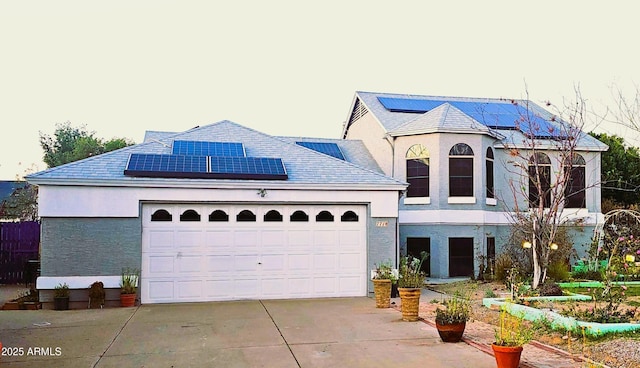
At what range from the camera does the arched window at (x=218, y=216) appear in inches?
564

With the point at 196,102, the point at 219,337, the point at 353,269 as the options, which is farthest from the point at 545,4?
the point at 196,102

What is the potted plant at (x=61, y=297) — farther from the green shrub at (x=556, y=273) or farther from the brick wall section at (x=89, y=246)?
the green shrub at (x=556, y=273)

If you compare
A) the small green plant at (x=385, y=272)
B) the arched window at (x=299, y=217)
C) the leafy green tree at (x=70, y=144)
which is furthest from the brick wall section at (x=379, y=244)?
the leafy green tree at (x=70, y=144)

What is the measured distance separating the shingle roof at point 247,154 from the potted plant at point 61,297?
2.45 meters

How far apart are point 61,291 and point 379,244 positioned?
793cm

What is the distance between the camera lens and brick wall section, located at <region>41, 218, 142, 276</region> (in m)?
13.1

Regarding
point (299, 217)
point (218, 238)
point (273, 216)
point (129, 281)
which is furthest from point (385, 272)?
point (129, 281)

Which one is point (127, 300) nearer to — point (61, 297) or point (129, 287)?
point (129, 287)

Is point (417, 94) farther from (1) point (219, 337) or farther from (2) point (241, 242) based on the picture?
(1) point (219, 337)

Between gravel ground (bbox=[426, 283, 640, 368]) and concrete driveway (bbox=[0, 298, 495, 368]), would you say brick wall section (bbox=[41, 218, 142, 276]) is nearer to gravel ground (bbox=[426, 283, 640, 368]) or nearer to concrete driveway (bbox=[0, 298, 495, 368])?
concrete driveway (bbox=[0, 298, 495, 368])

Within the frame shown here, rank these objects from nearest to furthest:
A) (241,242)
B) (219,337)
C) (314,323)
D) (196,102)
A: (219,337) < (314,323) < (241,242) < (196,102)

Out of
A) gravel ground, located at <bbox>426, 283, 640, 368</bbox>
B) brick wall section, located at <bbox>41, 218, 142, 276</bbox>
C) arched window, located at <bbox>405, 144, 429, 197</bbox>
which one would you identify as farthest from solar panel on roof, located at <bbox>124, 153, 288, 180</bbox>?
gravel ground, located at <bbox>426, 283, 640, 368</bbox>

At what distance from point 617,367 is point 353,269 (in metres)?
8.32

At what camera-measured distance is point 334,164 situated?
1606 cm
